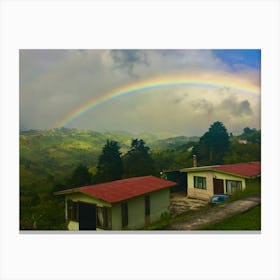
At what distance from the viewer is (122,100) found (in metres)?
7.55

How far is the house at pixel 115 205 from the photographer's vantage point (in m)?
6.94

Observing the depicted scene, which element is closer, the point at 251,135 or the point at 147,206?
the point at 251,135

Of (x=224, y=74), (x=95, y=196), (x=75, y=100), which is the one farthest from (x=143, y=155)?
(x=224, y=74)

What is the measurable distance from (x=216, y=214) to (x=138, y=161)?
2630 mm

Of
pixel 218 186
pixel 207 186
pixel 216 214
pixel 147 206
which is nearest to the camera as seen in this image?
pixel 216 214

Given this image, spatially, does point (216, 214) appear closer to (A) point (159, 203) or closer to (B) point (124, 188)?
(A) point (159, 203)

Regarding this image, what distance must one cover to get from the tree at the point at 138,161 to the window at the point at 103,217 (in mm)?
1307

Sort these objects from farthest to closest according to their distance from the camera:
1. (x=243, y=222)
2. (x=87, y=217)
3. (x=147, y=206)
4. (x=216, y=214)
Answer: (x=147, y=206), (x=216, y=214), (x=87, y=217), (x=243, y=222)

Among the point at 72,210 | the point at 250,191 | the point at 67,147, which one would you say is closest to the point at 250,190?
the point at 250,191

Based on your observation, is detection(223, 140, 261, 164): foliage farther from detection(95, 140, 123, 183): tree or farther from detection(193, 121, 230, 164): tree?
detection(95, 140, 123, 183): tree

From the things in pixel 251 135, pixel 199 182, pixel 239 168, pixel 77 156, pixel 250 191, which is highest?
pixel 251 135

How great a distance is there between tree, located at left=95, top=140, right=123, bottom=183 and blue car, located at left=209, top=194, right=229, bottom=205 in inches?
115

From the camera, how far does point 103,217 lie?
694 centimetres
